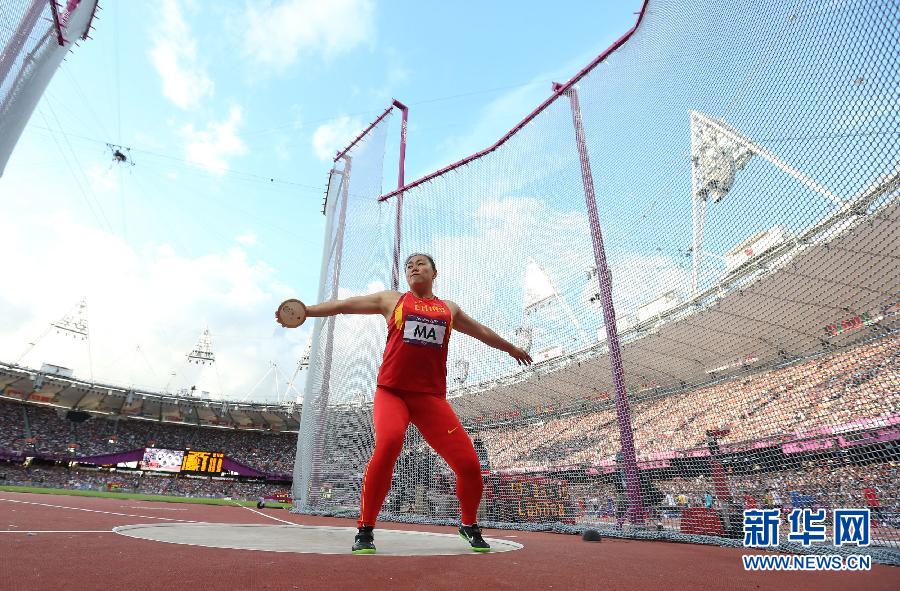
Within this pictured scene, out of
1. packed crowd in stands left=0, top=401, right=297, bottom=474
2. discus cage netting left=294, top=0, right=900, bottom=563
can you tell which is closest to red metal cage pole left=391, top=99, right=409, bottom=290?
discus cage netting left=294, top=0, right=900, bottom=563

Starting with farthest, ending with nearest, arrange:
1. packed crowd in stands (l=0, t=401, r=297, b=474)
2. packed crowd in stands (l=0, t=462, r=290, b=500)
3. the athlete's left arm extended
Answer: packed crowd in stands (l=0, t=401, r=297, b=474) < packed crowd in stands (l=0, t=462, r=290, b=500) < the athlete's left arm extended

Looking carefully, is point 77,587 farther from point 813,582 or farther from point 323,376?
point 323,376

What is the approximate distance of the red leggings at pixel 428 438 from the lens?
248 centimetres

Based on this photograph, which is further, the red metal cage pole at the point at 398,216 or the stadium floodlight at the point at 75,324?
the stadium floodlight at the point at 75,324

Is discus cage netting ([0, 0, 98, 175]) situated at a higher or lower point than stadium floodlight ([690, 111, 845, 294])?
higher

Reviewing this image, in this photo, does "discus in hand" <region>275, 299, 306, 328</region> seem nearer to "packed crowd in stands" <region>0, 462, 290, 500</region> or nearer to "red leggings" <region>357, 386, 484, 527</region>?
"red leggings" <region>357, 386, 484, 527</region>

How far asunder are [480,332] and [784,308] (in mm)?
7729

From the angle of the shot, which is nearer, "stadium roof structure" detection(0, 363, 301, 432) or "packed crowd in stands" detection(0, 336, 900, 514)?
"packed crowd in stands" detection(0, 336, 900, 514)

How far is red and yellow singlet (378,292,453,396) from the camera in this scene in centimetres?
272

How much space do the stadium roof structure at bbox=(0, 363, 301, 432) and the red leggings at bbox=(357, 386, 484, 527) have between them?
101 ft

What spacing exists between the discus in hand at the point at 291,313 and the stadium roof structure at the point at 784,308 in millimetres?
4306

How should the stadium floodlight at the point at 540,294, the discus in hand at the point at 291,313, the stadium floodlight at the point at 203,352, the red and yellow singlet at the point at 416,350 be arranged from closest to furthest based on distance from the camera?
the discus in hand at the point at 291,313 → the red and yellow singlet at the point at 416,350 → the stadium floodlight at the point at 540,294 → the stadium floodlight at the point at 203,352

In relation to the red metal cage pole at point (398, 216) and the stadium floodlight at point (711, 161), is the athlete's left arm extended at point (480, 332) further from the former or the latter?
the red metal cage pole at point (398, 216)

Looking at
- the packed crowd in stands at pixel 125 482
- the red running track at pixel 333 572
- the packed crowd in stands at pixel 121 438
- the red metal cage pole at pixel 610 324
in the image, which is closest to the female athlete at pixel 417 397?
the red running track at pixel 333 572
